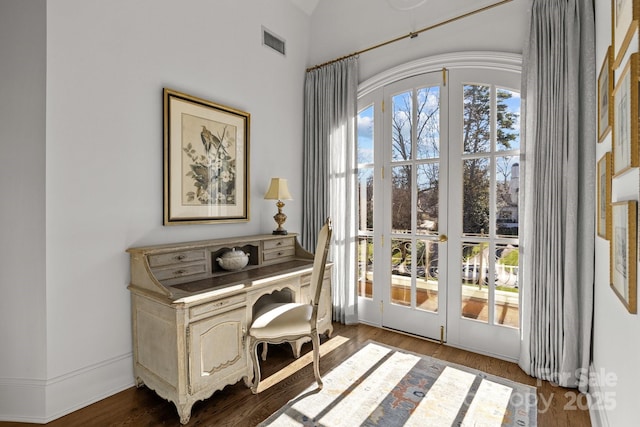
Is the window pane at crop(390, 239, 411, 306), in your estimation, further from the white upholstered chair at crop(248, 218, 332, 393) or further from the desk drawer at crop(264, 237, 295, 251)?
the white upholstered chair at crop(248, 218, 332, 393)

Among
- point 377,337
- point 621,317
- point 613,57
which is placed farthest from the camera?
point 377,337

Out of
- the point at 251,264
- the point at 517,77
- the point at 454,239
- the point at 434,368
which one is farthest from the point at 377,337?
the point at 517,77

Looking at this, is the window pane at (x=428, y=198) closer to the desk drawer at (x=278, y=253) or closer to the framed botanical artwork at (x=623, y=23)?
the desk drawer at (x=278, y=253)

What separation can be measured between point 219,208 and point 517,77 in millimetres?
2711

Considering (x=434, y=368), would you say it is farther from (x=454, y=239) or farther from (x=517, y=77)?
(x=517, y=77)

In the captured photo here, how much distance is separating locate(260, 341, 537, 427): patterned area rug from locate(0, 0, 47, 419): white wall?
1.51m

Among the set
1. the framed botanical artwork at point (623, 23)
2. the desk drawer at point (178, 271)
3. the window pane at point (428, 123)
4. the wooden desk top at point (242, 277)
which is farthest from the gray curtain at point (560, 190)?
the desk drawer at point (178, 271)

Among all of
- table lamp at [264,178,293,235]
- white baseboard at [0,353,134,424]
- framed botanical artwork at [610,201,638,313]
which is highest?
table lamp at [264,178,293,235]

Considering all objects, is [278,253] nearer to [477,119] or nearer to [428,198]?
[428,198]

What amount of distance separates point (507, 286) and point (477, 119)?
1.44 m

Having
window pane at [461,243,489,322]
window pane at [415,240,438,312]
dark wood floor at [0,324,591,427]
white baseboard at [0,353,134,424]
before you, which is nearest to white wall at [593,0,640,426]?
dark wood floor at [0,324,591,427]

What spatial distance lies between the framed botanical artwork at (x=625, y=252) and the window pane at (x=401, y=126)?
1939 mm

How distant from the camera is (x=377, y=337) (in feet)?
10.1

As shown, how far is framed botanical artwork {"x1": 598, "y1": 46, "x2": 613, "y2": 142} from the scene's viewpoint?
143cm
